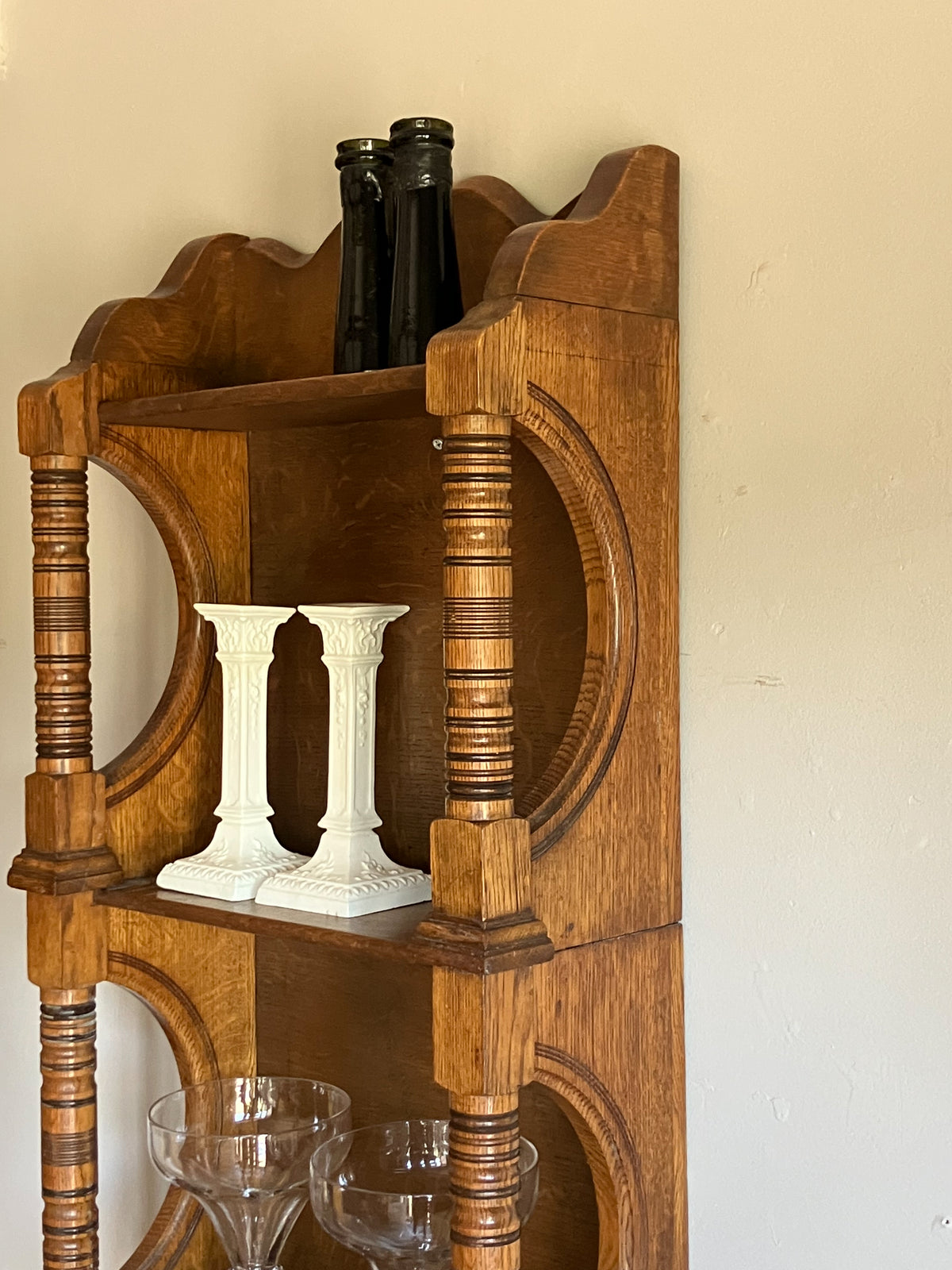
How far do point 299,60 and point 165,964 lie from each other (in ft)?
3.19

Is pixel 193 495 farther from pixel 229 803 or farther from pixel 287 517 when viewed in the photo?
pixel 229 803

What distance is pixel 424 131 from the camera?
4.17ft

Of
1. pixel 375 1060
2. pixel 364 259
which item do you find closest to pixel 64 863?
pixel 375 1060

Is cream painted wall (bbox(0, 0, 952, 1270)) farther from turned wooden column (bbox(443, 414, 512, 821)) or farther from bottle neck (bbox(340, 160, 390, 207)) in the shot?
turned wooden column (bbox(443, 414, 512, 821))

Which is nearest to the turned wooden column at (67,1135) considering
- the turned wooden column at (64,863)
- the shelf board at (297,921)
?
the turned wooden column at (64,863)

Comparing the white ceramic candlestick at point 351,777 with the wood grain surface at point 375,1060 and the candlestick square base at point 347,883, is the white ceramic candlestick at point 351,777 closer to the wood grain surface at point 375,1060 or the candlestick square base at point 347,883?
the candlestick square base at point 347,883

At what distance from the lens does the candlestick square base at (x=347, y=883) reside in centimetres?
132

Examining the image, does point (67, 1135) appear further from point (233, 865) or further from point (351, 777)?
point (351, 777)

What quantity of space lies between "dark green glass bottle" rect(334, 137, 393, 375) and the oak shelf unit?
0.06 metres

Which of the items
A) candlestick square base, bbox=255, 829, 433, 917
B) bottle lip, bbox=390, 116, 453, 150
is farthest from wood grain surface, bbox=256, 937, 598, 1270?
bottle lip, bbox=390, 116, 453, 150

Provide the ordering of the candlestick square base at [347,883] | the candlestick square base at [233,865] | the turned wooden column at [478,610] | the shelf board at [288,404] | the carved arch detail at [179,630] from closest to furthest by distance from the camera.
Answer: the turned wooden column at [478,610]
the shelf board at [288,404]
the candlestick square base at [347,883]
the candlestick square base at [233,865]
the carved arch detail at [179,630]

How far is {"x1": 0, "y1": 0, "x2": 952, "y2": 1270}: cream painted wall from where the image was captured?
1.20 metres

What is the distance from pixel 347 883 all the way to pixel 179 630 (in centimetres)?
40

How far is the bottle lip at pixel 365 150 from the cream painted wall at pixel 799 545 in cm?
13
